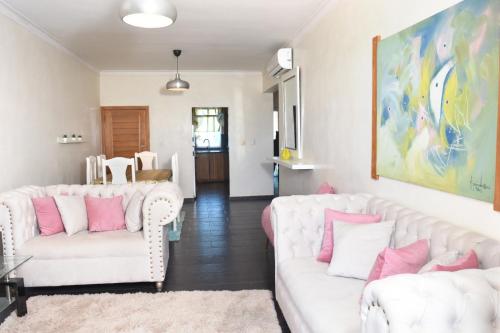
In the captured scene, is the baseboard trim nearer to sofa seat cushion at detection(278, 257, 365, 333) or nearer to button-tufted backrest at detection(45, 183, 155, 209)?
button-tufted backrest at detection(45, 183, 155, 209)

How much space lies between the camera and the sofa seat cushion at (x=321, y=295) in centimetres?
174

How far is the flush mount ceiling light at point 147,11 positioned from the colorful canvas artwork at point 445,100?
1454 mm

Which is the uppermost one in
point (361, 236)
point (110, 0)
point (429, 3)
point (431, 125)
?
point (110, 0)

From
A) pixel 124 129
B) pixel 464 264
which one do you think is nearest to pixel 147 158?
pixel 124 129

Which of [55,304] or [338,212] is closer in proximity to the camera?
[338,212]

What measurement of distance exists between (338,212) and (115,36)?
11.7 ft

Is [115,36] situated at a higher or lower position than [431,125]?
higher

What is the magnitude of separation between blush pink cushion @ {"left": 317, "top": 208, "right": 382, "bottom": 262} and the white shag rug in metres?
0.57

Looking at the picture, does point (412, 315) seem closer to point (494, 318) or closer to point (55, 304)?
point (494, 318)

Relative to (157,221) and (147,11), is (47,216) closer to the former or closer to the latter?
(157,221)

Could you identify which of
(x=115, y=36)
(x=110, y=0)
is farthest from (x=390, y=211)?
(x=115, y=36)

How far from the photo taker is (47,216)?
3330mm

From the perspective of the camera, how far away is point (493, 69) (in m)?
1.69
